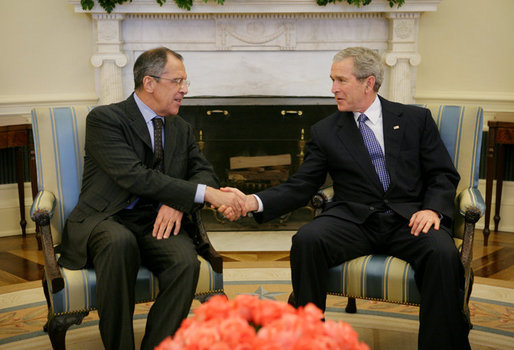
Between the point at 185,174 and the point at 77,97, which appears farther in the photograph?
the point at 77,97

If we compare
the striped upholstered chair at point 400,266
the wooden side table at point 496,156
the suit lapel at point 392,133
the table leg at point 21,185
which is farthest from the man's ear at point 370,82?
the table leg at point 21,185

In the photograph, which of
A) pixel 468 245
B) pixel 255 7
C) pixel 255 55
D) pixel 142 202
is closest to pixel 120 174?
pixel 142 202

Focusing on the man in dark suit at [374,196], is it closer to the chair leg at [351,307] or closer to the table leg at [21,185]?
the chair leg at [351,307]

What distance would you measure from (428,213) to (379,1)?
247 centimetres

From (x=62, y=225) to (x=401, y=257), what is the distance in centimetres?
147

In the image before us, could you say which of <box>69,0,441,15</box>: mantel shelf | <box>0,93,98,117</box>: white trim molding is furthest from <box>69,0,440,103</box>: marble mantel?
<box>0,93,98,117</box>: white trim molding

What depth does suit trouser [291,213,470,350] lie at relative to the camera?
7.36ft

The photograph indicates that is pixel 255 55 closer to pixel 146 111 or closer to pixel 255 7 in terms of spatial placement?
pixel 255 7

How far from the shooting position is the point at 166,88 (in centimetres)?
263

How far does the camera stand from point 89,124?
260cm

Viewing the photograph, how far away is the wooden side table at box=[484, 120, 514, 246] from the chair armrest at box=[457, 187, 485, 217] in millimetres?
1654

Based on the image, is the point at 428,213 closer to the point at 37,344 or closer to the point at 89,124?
the point at 89,124

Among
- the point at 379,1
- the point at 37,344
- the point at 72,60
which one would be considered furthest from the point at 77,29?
the point at 37,344

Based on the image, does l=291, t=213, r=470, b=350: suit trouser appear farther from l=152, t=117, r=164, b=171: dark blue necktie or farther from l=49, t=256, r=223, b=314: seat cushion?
l=152, t=117, r=164, b=171: dark blue necktie
